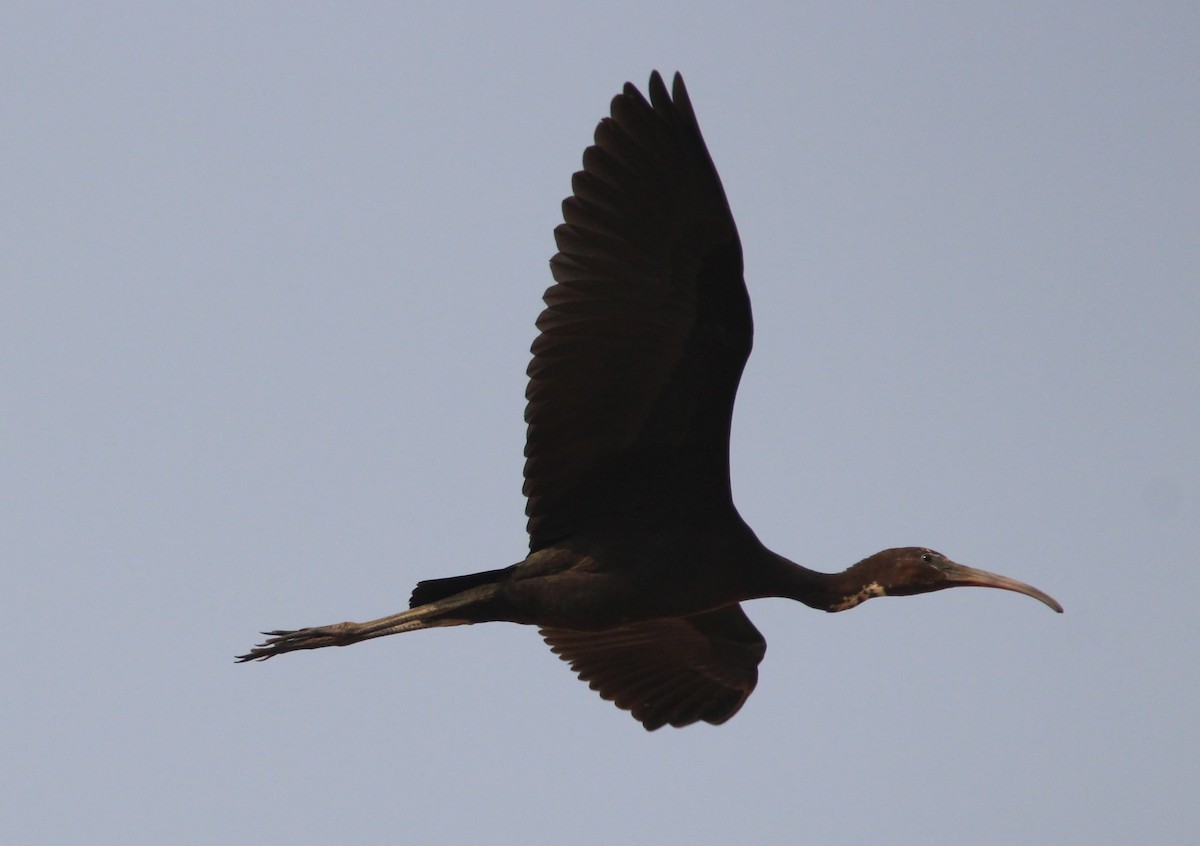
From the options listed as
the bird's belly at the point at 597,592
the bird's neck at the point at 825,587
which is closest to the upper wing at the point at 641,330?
the bird's belly at the point at 597,592

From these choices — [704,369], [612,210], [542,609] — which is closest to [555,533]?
[542,609]

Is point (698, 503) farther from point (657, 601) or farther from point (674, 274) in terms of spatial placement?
point (674, 274)

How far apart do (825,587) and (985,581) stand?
0.91 metres

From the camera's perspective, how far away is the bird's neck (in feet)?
31.9

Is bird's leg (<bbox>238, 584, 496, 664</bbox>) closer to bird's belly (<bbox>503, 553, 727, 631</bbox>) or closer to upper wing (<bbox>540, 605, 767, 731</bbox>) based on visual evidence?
bird's belly (<bbox>503, 553, 727, 631</bbox>)

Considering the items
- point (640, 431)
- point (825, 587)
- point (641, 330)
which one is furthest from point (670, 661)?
point (641, 330)

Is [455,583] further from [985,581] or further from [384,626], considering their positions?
[985,581]

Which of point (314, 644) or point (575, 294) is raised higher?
point (575, 294)

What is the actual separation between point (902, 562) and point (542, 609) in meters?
2.13

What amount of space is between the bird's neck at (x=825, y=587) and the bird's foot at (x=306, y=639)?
7.94 ft

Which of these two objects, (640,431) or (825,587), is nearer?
(640,431)

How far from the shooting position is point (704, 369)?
29.9 ft

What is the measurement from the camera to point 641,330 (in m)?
9.02

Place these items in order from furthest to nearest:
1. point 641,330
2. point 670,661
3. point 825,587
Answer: point 670,661
point 825,587
point 641,330
